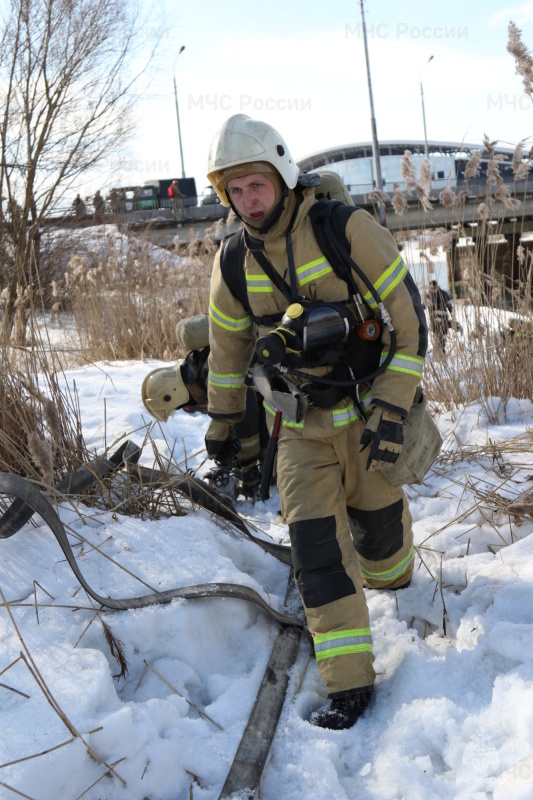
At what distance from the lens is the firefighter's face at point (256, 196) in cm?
221

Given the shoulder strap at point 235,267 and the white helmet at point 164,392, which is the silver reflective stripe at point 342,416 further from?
the white helmet at point 164,392

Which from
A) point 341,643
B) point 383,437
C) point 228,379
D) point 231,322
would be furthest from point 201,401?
point 341,643

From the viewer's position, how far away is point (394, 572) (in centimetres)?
252

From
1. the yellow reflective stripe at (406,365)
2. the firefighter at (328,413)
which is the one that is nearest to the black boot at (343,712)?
the firefighter at (328,413)

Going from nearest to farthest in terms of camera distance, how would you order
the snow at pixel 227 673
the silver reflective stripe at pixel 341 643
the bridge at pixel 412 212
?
the snow at pixel 227 673, the silver reflective stripe at pixel 341 643, the bridge at pixel 412 212

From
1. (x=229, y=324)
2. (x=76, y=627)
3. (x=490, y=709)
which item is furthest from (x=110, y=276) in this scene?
(x=490, y=709)

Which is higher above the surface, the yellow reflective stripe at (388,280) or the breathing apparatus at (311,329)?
the yellow reflective stripe at (388,280)

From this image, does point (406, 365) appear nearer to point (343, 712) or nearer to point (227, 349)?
point (227, 349)

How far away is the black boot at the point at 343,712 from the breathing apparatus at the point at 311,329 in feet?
3.44

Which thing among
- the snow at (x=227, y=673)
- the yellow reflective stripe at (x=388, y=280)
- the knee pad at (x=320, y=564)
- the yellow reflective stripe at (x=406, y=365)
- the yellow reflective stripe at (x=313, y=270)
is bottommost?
the snow at (x=227, y=673)

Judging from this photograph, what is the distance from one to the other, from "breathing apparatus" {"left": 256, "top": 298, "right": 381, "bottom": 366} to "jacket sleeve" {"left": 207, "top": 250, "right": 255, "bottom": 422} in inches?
11.2

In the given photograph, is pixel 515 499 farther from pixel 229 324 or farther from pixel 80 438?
pixel 80 438

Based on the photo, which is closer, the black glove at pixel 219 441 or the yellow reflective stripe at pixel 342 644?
the yellow reflective stripe at pixel 342 644

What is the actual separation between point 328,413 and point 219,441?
26.0 inches
